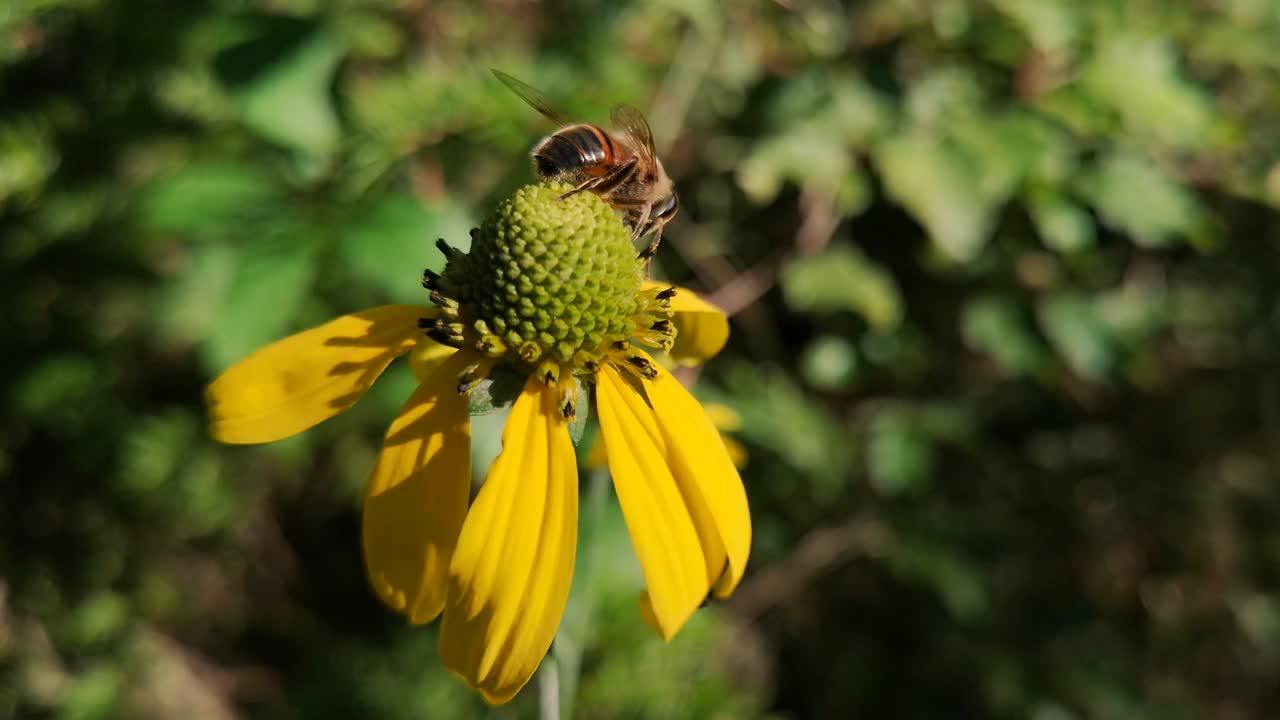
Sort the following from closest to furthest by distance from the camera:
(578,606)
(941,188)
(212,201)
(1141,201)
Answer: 1. (578,606)
2. (212,201)
3. (941,188)
4. (1141,201)

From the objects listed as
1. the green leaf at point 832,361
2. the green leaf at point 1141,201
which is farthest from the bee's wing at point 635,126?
the green leaf at point 1141,201

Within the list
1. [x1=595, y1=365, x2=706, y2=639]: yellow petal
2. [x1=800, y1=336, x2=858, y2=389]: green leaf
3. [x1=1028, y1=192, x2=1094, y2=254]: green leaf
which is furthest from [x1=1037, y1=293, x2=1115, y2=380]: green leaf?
[x1=595, y1=365, x2=706, y2=639]: yellow petal

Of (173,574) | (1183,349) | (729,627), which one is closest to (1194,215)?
(1183,349)

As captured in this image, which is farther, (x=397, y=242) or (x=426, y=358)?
(x=397, y=242)

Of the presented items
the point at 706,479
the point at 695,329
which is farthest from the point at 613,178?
the point at 706,479

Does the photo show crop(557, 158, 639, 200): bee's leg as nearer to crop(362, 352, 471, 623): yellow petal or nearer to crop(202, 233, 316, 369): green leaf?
crop(362, 352, 471, 623): yellow petal

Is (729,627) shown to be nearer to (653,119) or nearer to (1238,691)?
(653,119)

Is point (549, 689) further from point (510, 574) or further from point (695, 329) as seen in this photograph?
point (695, 329)
